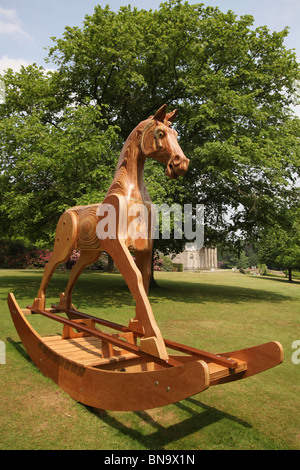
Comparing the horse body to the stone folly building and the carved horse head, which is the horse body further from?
the stone folly building

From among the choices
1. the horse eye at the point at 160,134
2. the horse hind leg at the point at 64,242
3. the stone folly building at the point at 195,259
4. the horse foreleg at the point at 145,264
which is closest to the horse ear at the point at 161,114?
the horse eye at the point at 160,134

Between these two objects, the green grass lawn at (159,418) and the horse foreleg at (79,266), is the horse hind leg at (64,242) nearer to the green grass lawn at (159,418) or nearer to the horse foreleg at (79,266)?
the horse foreleg at (79,266)

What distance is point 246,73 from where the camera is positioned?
13141mm

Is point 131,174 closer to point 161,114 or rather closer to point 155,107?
point 161,114

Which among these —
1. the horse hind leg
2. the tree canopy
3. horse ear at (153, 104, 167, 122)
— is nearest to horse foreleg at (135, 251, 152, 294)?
the horse hind leg

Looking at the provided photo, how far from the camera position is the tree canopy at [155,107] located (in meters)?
11.5

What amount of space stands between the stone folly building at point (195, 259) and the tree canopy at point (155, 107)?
111 feet

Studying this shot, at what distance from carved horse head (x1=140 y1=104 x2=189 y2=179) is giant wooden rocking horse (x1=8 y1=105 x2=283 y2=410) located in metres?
0.01

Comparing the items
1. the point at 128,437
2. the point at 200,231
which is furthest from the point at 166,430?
the point at 200,231

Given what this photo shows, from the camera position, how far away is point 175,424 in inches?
127
